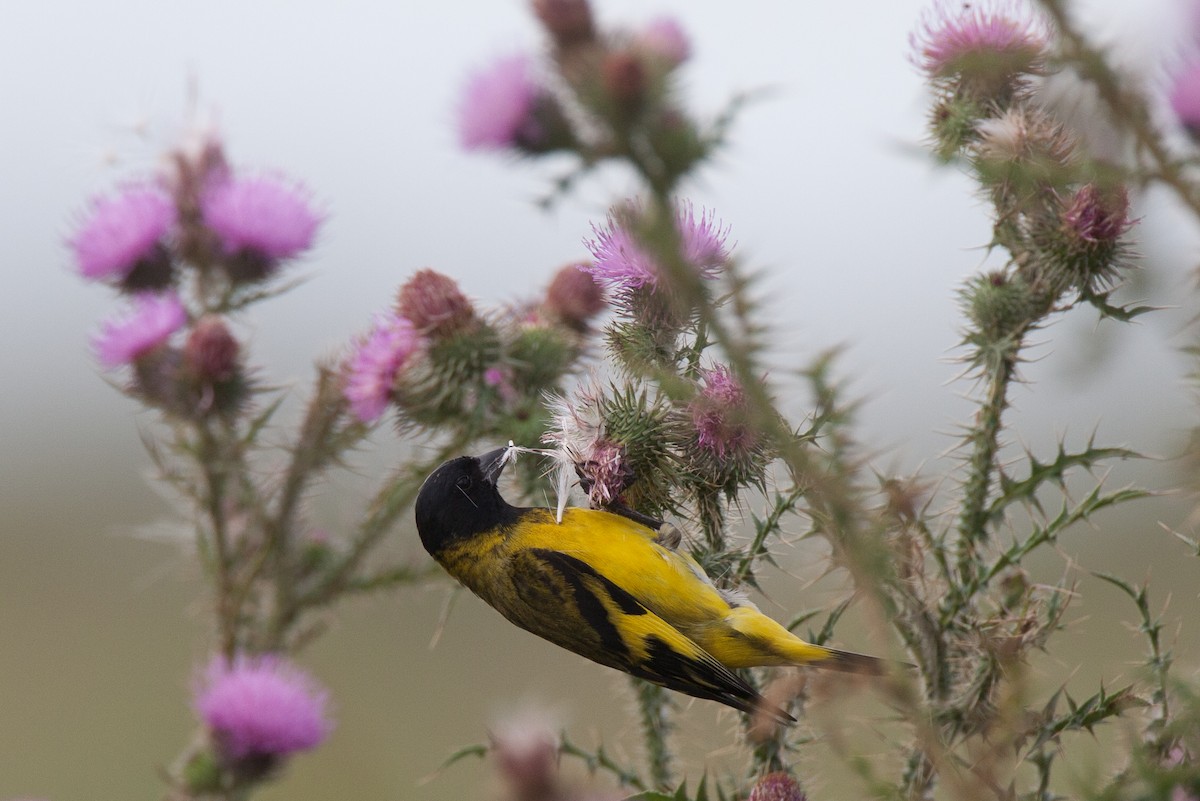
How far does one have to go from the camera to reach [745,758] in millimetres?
2479

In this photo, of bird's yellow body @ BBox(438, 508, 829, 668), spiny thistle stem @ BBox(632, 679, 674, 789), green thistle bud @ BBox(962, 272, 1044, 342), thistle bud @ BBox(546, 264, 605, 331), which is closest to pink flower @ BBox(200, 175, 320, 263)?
thistle bud @ BBox(546, 264, 605, 331)

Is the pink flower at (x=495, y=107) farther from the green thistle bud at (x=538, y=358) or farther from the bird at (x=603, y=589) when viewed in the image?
the bird at (x=603, y=589)

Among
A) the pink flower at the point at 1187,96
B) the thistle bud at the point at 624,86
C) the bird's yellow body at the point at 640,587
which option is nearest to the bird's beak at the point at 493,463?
the bird's yellow body at the point at 640,587

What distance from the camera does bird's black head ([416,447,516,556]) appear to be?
3.05 metres

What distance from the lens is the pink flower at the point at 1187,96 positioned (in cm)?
149

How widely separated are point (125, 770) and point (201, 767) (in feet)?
25.3

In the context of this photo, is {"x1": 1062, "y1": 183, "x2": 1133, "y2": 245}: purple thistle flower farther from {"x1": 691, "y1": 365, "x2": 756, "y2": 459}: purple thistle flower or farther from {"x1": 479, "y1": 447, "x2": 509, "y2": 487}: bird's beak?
{"x1": 479, "y1": 447, "x2": 509, "y2": 487}: bird's beak

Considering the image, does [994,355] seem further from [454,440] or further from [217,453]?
[217,453]

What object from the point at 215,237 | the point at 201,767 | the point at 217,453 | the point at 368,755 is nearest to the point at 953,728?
the point at 201,767

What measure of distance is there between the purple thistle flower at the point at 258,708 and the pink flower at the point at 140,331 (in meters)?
Answer: 1.02

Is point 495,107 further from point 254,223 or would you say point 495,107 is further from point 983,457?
A: point 983,457

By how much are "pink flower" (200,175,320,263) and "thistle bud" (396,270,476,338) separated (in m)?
0.71

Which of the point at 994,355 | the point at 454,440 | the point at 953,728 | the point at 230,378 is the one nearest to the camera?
the point at 953,728

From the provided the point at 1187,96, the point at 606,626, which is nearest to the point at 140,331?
the point at 606,626
